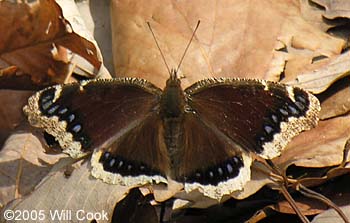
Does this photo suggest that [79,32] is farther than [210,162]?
Yes

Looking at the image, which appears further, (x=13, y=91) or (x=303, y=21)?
(x=303, y=21)

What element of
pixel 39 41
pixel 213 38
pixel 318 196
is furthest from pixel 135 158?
pixel 39 41

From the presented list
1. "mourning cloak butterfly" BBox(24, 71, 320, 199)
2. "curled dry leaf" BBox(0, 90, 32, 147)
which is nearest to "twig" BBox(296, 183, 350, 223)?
"mourning cloak butterfly" BBox(24, 71, 320, 199)

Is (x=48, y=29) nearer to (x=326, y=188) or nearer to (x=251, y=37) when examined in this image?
(x=251, y=37)

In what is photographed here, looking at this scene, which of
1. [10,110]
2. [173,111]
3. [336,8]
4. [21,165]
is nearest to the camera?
[173,111]

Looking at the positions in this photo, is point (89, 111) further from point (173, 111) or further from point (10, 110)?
point (10, 110)

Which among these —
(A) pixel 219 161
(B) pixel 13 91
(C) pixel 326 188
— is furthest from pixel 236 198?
(B) pixel 13 91
